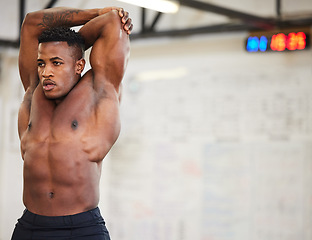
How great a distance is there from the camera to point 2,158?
175 inches

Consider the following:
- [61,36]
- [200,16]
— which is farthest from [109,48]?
[200,16]

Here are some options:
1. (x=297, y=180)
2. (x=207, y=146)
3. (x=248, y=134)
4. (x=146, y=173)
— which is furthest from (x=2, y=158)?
(x=297, y=180)

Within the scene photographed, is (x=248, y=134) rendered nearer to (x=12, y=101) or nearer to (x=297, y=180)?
(x=297, y=180)

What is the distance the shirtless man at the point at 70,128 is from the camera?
1897 millimetres

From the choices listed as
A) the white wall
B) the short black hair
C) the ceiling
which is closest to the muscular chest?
the short black hair

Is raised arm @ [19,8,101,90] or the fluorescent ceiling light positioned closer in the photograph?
A: raised arm @ [19,8,101,90]

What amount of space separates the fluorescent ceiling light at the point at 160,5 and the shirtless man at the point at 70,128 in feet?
4.98

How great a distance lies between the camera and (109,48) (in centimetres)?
203

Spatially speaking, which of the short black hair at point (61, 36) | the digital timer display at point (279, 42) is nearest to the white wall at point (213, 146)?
the digital timer display at point (279, 42)

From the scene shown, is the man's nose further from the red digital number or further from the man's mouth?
the red digital number

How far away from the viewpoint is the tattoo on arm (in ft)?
6.92

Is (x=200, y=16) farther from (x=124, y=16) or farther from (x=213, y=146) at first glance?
(x=124, y=16)

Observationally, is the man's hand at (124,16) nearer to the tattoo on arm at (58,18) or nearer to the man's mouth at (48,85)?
the tattoo on arm at (58,18)

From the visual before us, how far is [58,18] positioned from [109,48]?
0.94 feet
